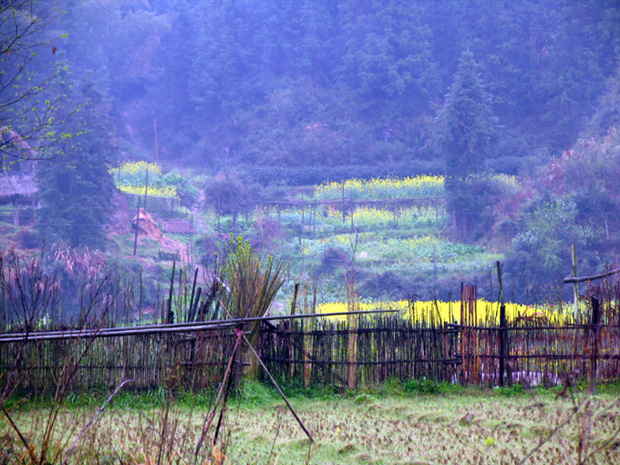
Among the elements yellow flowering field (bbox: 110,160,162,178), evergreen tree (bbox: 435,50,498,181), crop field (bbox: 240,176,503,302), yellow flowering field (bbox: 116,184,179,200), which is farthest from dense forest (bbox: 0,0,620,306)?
yellow flowering field (bbox: 116,184,179,200)

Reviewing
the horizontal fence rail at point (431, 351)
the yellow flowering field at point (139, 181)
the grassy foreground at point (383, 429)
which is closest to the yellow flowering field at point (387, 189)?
the yellow flowering field at point (139, 181)

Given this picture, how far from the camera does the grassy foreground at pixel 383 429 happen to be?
11.9 ft

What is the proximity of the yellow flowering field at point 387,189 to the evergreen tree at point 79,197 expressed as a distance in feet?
28.1

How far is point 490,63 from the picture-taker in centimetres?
3272

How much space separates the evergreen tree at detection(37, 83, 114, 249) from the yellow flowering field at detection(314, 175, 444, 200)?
8566mm

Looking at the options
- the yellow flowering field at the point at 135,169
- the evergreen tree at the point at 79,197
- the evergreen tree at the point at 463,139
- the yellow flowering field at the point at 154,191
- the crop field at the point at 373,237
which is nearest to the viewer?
the crop field at the point at 373,237

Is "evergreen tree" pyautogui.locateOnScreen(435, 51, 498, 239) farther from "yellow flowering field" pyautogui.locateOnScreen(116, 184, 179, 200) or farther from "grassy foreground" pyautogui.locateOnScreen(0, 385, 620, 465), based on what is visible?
"grassy foreground" pyautogui.locateOnScreen(0, 385, 620, 465)

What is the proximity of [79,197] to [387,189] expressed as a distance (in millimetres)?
11405

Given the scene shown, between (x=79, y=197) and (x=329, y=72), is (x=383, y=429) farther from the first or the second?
(x=329, y=72)

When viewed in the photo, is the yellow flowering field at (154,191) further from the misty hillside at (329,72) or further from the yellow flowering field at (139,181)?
the misty hillside at (329,72)

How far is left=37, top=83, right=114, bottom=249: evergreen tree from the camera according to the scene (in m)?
17.6

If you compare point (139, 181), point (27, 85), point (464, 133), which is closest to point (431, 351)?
point (464, 133)

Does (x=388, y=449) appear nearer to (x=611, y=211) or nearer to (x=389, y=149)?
(x=611, y=211)

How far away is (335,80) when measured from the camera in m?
34.3
